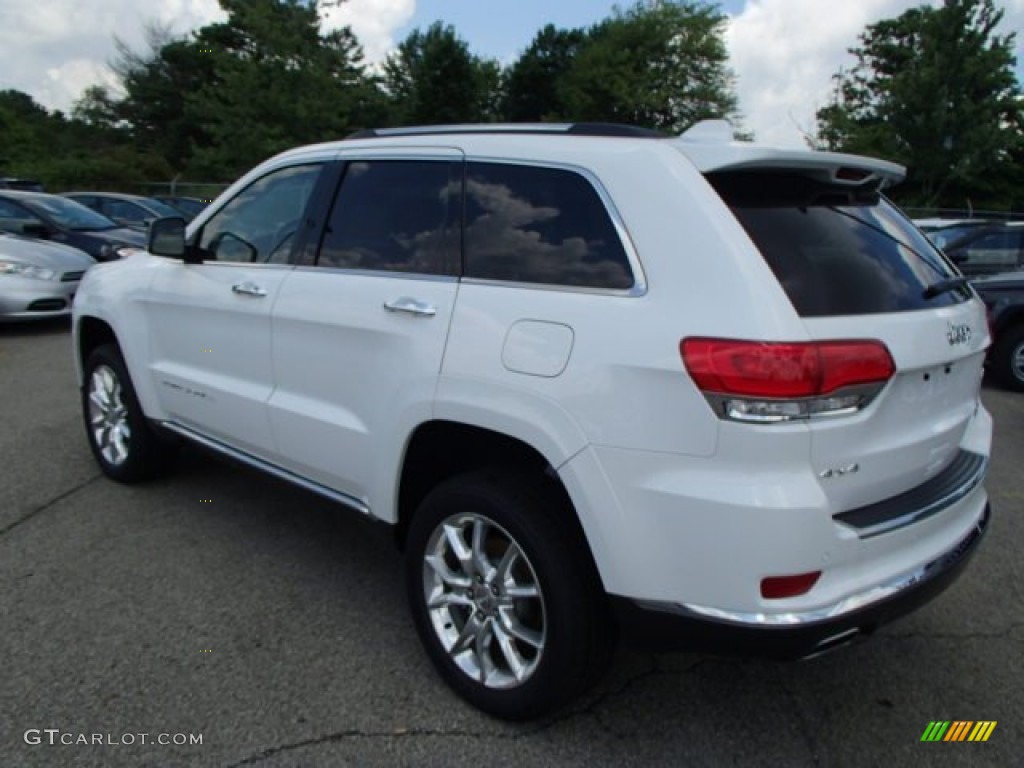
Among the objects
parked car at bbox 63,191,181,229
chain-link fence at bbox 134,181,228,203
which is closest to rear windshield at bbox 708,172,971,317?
parked car at bbox 63,191,181,229

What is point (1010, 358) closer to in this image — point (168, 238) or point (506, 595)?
point (506, 595)

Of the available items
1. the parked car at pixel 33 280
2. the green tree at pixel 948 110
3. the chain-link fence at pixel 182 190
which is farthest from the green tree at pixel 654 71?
the parked car at pixel 33 280

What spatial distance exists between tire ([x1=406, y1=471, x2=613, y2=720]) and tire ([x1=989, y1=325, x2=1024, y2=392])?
713cm

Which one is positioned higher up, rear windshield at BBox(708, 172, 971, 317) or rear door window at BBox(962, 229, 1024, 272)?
rear windshield at BBox(708, 172, 971, 317)

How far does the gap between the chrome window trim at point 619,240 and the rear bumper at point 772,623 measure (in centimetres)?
84

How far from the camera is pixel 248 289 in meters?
3.34

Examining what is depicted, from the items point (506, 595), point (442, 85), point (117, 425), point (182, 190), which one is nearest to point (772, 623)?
point (506, 595)

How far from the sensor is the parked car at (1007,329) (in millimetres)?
7711

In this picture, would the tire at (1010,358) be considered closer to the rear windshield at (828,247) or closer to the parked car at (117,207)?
the rear windshield at (828,247)

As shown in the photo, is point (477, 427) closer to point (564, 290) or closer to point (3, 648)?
point (564, 290)

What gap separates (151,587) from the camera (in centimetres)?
334

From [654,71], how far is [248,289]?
62524 millimetres

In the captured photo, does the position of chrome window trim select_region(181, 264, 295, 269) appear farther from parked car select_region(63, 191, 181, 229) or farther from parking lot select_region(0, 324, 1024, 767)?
parked car select_region(63, 191, 181, 229)

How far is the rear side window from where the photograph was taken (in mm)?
2287
